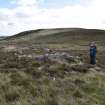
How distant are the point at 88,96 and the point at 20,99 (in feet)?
8.41

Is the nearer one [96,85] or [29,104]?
[29,104]

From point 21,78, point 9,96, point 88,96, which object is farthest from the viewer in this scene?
point 21,78

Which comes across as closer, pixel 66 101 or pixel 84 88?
pixel 66 101

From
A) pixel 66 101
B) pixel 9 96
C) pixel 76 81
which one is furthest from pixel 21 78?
pixel 66 101

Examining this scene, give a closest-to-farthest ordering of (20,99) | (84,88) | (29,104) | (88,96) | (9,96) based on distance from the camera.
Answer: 1. (29,104)
2. (20,99)
3. (9,96)
4. (88,96)
5. (84,88)

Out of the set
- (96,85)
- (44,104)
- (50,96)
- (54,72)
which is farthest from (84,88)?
(54,72)

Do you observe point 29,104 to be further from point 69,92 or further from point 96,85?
point 96,85

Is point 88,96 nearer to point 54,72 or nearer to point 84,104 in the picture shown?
point 84,104

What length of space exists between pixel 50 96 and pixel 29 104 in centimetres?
126

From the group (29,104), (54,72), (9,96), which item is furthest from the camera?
(54,72)

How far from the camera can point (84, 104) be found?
8.19 meters

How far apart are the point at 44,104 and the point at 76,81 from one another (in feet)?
15.0

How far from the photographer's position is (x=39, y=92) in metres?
9.05

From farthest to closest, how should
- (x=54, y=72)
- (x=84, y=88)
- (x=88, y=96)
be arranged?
1. (x=54, y=72)
2. (x=84, y=88)
3. (x=88, y=96)
